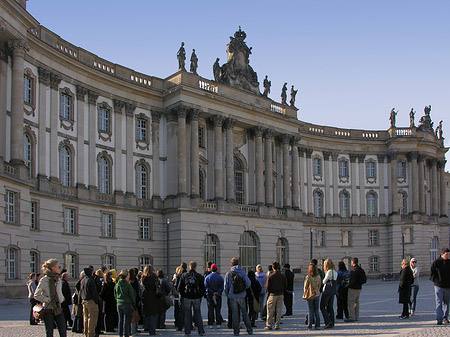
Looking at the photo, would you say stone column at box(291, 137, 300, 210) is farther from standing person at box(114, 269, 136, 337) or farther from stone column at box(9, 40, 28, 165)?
standing person at box(114, 269, 136, 337)

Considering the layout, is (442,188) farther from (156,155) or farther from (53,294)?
(53,294)

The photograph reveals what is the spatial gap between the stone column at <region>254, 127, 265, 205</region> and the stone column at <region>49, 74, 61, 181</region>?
64.4 ft

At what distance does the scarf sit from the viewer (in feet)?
43.9

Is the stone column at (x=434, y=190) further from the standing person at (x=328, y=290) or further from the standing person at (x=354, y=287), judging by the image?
the standing person at (x=328, y=290)

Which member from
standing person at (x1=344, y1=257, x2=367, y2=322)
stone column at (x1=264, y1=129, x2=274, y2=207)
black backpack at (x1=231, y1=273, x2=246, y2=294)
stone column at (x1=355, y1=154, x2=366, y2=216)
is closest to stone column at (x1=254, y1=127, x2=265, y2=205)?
stone column at (x1=264, y1=129, x2=274, y2=207)

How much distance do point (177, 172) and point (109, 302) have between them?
2960cm

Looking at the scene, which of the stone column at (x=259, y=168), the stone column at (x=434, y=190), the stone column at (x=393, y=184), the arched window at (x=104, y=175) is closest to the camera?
the arched window at (x=104, y=175)

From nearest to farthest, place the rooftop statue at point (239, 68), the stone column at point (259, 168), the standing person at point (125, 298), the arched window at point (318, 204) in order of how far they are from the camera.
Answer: the standing person at point (125, 298)
the stone column at point (259, 168)
the rooftop statue at point (239, 68)
the arched window at point (318, 204)

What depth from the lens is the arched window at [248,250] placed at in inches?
2016

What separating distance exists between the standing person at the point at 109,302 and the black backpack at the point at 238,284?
3.63 metres

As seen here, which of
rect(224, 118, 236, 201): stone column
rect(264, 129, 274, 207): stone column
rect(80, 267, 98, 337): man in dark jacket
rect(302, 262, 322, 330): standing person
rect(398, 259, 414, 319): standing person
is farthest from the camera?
rect(264, 129, 274, 207): stone column

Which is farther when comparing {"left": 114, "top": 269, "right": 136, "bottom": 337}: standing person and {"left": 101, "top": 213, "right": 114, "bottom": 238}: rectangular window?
{"left": 101, "top": 213, "right": 114, "bottom": 238}: rectangular window

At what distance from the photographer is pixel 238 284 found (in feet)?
60.2

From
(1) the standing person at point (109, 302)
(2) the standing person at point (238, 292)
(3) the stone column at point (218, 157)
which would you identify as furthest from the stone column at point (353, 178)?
(1) the standing person at point (109, 302)
